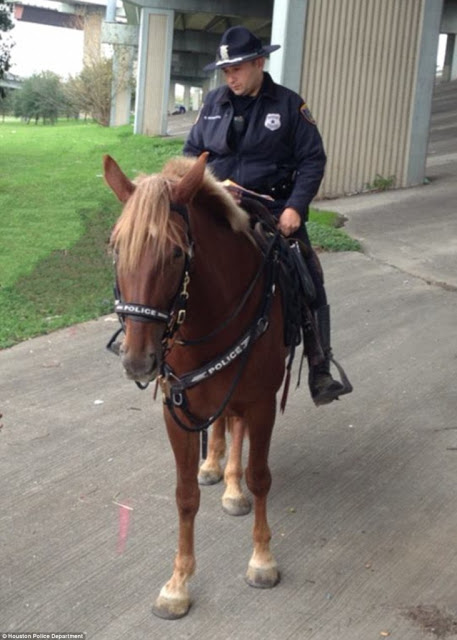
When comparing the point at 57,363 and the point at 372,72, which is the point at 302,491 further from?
the point at 372,72

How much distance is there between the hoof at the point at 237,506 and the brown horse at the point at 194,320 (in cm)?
61

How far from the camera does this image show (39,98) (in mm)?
61406

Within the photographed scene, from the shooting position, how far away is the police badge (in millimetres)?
4809

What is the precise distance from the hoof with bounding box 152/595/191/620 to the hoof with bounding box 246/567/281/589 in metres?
0.39

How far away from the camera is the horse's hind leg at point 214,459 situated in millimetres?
5508

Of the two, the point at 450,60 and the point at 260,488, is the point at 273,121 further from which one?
the point at 450,60

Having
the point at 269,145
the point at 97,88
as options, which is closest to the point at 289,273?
the point at 269,145

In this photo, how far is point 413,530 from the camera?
4930 mm

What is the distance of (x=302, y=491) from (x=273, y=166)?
2.00 m

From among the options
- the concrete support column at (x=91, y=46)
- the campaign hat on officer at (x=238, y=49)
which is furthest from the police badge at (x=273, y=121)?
the concrete support column at (x=91, y=46)

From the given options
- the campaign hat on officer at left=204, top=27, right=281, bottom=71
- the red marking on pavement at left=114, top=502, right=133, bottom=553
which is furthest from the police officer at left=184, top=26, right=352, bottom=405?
the red marking on pavement at left=114, top=502, right=133, bottom=553

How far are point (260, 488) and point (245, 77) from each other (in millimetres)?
2194

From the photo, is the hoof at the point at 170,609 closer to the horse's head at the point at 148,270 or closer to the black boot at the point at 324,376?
the horse's head at the point at 148,270

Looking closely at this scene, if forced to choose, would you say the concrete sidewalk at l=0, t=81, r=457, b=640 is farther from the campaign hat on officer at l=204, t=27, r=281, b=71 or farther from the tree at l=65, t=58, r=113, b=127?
the tree at l=65, t=58, r=113, b=127
